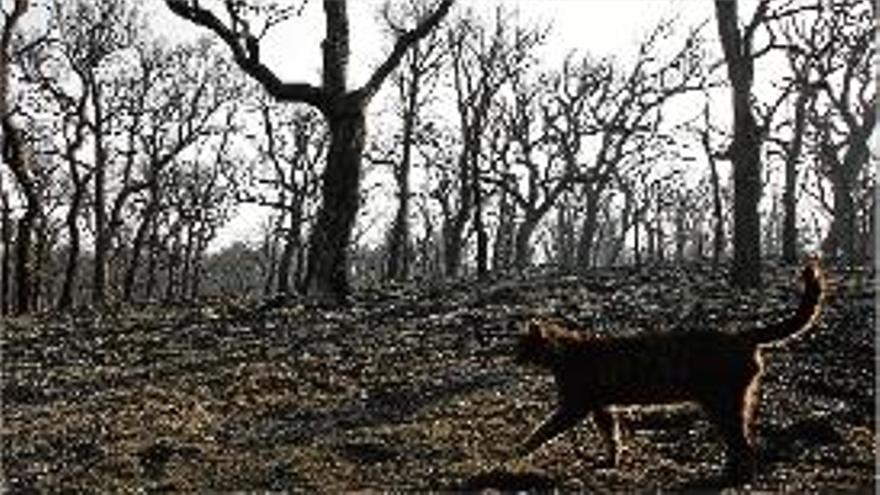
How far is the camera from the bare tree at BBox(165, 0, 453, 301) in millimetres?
21094

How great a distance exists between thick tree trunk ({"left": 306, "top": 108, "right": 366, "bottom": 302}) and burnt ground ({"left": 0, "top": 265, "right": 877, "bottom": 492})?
0.86m

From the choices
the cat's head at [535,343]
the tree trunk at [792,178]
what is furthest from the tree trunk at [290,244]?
the cat's head at [535,343]

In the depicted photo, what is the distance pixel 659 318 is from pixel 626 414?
7.07 metres

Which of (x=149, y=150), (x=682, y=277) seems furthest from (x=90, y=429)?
(x=149, y=150)

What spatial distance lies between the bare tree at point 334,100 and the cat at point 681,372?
36.8 ft

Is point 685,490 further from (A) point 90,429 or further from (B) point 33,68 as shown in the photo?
(B) point 33,68

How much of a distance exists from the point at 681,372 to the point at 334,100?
1249cm

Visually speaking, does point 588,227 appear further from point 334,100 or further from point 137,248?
point 334,100

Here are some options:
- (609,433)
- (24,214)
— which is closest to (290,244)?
(24,214)

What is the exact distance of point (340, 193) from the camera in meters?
21.3

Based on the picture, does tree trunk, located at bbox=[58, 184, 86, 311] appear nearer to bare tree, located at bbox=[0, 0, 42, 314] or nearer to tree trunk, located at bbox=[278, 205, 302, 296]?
bare tree, located at bbox=[0, 0, 42, 314]

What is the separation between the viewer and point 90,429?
41.0ft

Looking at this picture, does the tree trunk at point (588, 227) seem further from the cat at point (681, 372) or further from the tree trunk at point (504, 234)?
the cat at point (681, 372)

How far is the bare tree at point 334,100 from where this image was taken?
2109cm
